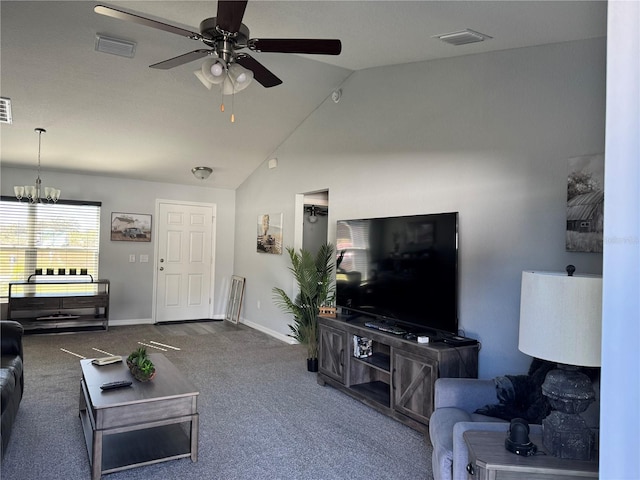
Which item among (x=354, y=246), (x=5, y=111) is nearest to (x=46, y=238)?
(x=5, y=111)

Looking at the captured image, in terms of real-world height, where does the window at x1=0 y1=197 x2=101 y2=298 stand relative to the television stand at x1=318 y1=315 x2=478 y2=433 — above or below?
above

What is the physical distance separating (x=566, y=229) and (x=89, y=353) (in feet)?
16.6

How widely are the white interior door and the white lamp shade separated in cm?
647

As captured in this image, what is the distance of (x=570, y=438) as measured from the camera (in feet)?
5.37

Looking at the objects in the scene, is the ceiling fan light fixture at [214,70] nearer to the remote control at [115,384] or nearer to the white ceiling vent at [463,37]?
the white ceiling vent at [463,37]

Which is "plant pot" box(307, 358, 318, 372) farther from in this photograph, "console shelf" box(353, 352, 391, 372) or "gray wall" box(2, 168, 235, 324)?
"gray wall" box(2, 168, 235, 324)

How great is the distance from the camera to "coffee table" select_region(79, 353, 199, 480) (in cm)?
238

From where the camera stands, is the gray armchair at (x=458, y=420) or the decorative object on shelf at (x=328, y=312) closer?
the gray armchair at (x=458, y=420)

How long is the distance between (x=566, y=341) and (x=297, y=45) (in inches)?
78.5

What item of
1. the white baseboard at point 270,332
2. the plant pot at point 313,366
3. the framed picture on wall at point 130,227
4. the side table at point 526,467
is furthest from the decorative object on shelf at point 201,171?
the side table at point 526,467

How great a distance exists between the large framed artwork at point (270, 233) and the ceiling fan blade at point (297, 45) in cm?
361

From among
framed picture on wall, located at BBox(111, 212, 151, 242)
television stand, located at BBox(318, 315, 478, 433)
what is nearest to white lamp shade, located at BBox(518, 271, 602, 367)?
television stand, located at BBox(318, 315, 478, 433)

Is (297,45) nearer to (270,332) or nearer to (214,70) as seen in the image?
(214,70)

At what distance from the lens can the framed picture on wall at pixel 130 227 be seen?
22.3 ft
